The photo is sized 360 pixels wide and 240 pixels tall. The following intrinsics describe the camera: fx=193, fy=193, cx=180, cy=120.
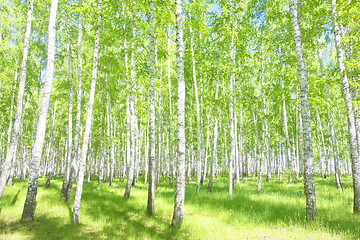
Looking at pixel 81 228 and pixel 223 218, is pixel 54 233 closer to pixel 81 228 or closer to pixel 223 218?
pixel 81 228

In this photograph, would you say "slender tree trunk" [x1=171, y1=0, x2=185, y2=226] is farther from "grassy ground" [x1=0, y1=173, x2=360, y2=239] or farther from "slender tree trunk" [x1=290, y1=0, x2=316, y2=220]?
"slender tree trunk" [x1=290, y1=0, x2=316, y2=220]

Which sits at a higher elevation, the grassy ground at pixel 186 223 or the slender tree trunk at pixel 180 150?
the slender tree trunk at pixel 180 150

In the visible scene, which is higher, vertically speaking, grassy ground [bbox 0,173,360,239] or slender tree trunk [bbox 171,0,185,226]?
slender tree trunk [bbox 171,0,185,226]

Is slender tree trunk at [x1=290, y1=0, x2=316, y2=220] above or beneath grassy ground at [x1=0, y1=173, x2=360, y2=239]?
above

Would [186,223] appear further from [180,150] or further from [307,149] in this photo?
[307,149]

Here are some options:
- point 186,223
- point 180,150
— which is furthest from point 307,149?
point 186,223

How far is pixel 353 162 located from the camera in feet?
22.3

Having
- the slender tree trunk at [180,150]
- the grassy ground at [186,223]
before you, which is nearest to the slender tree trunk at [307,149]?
the grassy ground at [186,223]

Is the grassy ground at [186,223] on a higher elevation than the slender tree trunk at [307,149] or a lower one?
lower

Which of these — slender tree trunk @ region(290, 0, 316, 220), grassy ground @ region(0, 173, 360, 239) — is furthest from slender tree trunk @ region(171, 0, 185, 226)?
slender tree trunk @ region(290, 0, 316, 220)

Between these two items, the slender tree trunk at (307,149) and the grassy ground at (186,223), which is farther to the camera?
the slender tree trunk at (307,149)

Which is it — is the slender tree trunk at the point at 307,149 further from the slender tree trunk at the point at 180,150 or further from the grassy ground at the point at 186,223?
the slender tree trunk at the point at 180,150

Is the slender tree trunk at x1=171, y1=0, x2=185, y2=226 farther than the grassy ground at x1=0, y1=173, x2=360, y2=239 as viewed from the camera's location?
Yes

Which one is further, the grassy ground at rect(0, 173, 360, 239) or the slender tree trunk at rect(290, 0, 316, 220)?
the slender tree trunk at rect(290, 0, 316, 220)
